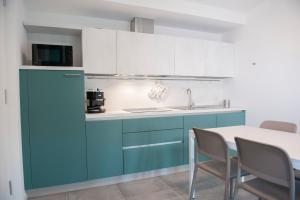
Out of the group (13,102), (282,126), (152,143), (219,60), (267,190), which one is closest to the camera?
(267,190)

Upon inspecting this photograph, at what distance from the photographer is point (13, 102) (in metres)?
2.03

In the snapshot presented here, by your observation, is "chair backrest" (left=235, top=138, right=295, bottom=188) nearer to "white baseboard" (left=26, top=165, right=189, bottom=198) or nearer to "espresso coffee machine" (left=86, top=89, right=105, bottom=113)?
"white baseboard" (left=26, top=165, right=189, bottom=198)

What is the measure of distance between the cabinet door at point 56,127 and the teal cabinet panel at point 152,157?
558mm

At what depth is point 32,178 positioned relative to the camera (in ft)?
Answer: 7.49

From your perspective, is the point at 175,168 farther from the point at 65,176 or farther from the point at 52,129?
the point at 52,129

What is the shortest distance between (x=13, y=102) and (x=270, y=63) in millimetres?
3414

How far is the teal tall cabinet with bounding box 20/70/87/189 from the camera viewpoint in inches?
88.4

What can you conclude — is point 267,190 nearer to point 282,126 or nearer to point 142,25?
point 282,126

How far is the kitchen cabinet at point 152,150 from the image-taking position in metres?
2.68

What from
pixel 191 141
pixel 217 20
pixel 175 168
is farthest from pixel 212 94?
pixel 191 141

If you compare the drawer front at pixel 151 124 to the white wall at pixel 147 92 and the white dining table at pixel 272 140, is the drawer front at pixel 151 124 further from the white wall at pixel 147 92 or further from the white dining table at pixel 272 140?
the white dining table at pixel 272 140

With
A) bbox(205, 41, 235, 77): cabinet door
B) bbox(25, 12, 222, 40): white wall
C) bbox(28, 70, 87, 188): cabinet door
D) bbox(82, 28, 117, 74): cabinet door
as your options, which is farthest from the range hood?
bbox(28, 70, 87, 188): cabinet door

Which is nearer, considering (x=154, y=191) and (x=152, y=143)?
(x=154, y=191)

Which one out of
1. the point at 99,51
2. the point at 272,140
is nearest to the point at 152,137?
the point at 99,51
